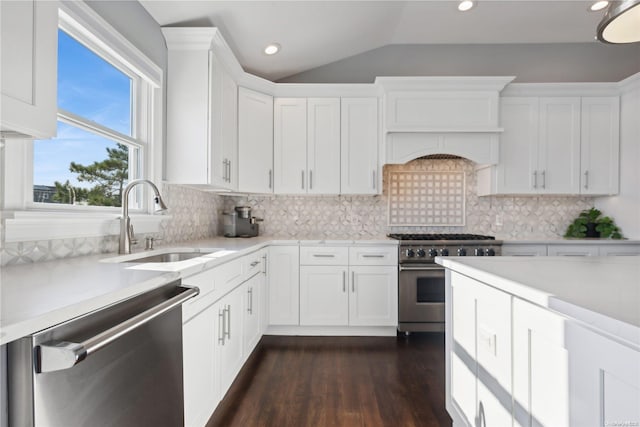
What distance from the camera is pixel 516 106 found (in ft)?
10.9

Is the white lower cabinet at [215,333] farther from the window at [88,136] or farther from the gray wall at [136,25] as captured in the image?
the gray wall at [136,25]

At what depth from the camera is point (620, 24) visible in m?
1.19

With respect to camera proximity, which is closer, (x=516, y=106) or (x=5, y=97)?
(x=5, y=97)

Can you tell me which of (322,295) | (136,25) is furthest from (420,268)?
(136,25)

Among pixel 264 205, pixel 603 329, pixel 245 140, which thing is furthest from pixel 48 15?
pixel 264 205

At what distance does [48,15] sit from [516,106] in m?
3.72

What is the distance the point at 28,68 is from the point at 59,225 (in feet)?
2.43

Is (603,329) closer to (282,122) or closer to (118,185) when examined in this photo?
(118,185)

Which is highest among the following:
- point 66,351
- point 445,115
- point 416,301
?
point 445,115

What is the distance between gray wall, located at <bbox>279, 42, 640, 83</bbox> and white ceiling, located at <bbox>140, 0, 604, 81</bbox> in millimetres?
77

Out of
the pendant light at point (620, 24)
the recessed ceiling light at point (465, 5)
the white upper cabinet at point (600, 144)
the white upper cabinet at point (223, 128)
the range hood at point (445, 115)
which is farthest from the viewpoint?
the white upper cabinet at point (600, 144)

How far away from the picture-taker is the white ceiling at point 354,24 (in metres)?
2.49

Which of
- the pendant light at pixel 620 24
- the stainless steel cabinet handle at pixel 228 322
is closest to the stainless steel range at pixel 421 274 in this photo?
the stainless steel cabinet handle at pixel 228 322

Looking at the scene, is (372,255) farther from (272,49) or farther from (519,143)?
(272,49)
